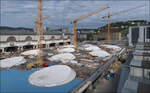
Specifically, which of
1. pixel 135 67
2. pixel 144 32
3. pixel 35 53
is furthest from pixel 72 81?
pixel 144 32

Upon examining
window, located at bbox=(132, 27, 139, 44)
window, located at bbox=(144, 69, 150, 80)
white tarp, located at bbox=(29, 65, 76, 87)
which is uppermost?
window, located at bbox=(132, 27, 139, 44)

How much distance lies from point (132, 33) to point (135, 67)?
3704 centimetres

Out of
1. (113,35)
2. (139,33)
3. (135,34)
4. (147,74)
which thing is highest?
(113,35)

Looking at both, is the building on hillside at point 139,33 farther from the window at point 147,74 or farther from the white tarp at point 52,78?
the white tarp at point 52,78

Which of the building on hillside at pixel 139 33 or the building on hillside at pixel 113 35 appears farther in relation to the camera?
the building on hillside at pixel 113 35

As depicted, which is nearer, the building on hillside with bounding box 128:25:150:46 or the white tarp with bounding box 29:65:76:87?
the white tarp with bounding box 29:65:76:87

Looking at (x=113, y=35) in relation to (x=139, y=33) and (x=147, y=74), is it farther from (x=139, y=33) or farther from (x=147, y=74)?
(x=147, y=74)

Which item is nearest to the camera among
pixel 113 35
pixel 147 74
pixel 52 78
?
pixel 147 74

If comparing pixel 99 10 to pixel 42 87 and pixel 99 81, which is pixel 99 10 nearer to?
pixel 99 81

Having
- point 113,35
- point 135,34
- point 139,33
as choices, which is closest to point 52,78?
point 139,33

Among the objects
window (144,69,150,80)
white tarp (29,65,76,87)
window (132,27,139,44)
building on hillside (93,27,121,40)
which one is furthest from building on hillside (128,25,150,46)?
white tarp (29,65,76,87)

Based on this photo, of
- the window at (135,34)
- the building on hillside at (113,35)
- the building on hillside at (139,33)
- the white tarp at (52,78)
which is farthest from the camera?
the building on hillside at (113,35)

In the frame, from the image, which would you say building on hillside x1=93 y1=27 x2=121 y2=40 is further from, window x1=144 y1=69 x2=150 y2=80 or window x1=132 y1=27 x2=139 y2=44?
window x1=144 y1=69 x2=150 y2=80

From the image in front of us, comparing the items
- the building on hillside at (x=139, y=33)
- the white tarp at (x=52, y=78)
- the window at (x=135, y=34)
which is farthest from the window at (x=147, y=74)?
the window at (x=135, y=34)
